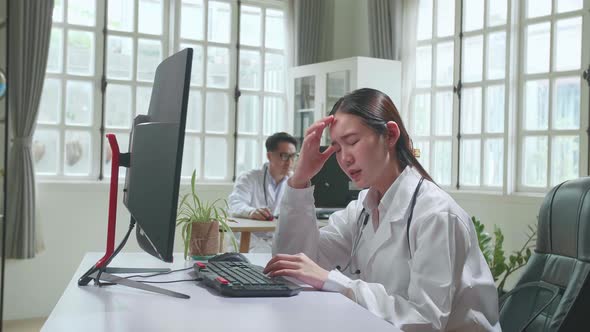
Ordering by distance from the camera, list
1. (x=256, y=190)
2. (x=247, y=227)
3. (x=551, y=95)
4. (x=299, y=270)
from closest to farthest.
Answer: (x=299, y=270) → (x=247, y=227) → (x=256, y=190) → (x=551, y=95)

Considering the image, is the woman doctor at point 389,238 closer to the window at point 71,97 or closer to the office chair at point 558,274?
the office chair at point 558,274

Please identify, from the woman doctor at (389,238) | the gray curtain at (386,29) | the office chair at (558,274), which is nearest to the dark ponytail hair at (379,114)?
the woman doctor at (389,238)

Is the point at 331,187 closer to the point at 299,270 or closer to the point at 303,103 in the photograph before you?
the point at 303,103

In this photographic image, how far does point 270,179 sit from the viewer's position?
4578 mm

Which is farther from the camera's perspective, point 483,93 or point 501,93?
point 483,93

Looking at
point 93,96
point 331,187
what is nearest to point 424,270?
point 331,187

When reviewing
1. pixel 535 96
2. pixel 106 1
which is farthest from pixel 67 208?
pixel 535 96

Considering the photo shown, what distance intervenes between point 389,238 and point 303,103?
14.2ft

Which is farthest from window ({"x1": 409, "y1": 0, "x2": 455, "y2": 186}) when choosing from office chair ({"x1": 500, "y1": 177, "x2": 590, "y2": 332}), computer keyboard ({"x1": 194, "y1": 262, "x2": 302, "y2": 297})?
computer keyboard ({"x1": 194, "y1": 262, "x2": 302, "y2": 297})

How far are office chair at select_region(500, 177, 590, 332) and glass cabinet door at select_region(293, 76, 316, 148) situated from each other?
414cm

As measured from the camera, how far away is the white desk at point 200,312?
117cm

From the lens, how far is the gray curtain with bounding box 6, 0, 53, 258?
4762 mm

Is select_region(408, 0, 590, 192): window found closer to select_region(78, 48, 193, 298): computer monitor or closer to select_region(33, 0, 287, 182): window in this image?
select_region(33, 0, 287, 182): window

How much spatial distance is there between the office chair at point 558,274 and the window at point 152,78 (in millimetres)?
4268
